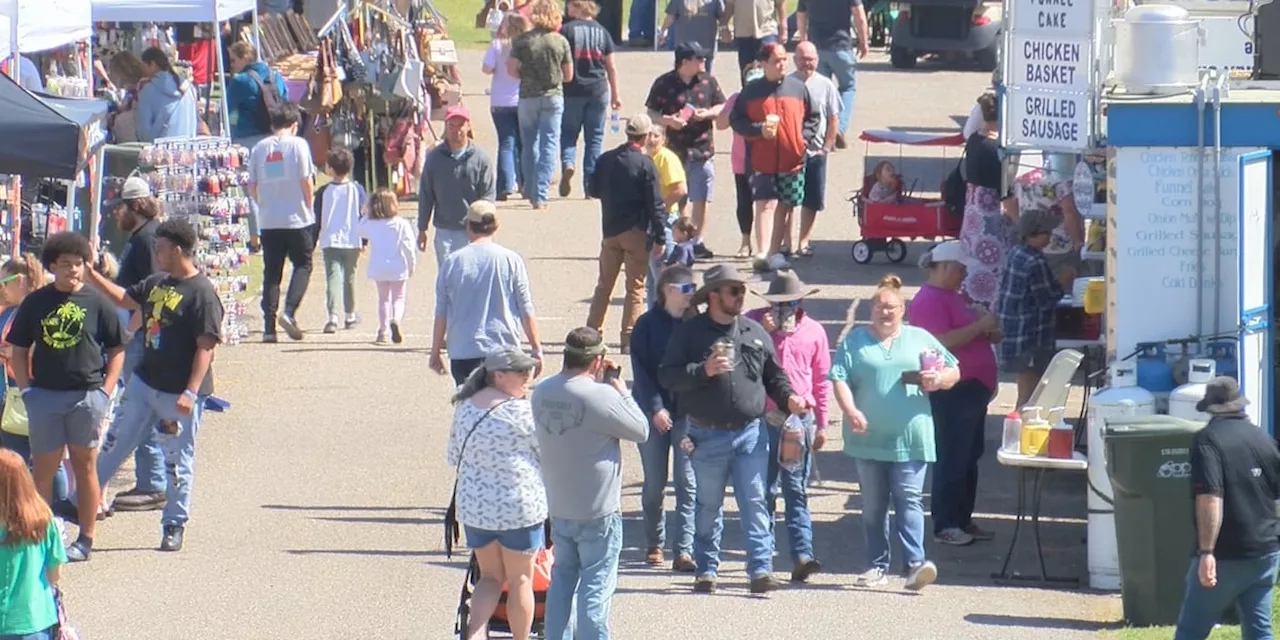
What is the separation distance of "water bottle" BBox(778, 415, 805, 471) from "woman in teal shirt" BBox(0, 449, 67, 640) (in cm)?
389

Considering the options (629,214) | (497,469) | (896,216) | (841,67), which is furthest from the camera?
(841,67)

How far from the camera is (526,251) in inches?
722

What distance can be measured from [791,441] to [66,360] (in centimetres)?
367

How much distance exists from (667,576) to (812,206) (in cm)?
752

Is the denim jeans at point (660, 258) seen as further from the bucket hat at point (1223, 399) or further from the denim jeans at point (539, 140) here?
the bucket hat at point (1223, 399)

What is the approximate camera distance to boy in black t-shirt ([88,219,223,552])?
424 inches

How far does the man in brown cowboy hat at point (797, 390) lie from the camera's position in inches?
418

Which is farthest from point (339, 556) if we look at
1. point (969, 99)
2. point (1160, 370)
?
point (969, 99)

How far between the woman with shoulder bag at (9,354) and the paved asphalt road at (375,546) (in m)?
0.63

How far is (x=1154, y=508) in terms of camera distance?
392 inches

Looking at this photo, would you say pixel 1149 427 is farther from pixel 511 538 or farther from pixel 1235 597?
pixel 511 538

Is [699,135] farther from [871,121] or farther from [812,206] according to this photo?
[871,121]

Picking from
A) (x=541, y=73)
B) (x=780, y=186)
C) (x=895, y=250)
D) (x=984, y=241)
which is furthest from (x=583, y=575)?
(x=541, y=73)

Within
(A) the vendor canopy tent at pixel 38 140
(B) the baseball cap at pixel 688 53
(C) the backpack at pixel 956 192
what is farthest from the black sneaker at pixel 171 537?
(C) the backpack at pixel 956 192
